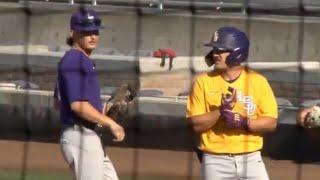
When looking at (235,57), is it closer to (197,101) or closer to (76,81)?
(197,101)

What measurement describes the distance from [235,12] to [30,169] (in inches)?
95.8

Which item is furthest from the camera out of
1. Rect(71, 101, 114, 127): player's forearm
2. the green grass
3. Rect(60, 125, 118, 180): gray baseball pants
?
the green grass

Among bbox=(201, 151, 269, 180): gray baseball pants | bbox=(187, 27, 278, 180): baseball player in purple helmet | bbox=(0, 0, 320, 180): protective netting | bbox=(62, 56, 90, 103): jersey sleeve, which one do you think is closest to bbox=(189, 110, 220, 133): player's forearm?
bbox=(187, 27, 278, 180): baseball player in purple helmet

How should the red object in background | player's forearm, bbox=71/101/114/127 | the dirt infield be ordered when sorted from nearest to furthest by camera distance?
player's forearm, bbox=71/101/114/127
the dirt infield
the red object in background

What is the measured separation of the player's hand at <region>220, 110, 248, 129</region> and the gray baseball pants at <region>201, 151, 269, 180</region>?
0.39 ft

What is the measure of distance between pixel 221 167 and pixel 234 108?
22 centimetres

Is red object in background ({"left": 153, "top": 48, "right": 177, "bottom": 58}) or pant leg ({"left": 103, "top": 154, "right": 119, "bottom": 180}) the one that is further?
red object in background ({"left": 153, "top": 48, "right": 177, "bottom": 58})

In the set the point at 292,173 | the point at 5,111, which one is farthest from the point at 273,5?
the point at 5,111

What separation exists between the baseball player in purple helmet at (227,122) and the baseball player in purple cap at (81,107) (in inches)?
13.3

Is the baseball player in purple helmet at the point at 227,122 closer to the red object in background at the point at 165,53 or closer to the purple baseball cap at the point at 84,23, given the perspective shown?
the purple baseball cap at the point at 84,23

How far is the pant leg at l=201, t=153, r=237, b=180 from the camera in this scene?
11.6 ft

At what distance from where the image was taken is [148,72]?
26.4 feet

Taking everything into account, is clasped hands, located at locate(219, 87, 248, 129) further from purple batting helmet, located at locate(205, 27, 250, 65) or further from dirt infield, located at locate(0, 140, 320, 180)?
dirt infield, located at locate(0, 140, 320, 180)

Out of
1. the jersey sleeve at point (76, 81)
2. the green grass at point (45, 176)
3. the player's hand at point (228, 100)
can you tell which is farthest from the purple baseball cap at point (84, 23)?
the green grass at point (45, 176)
